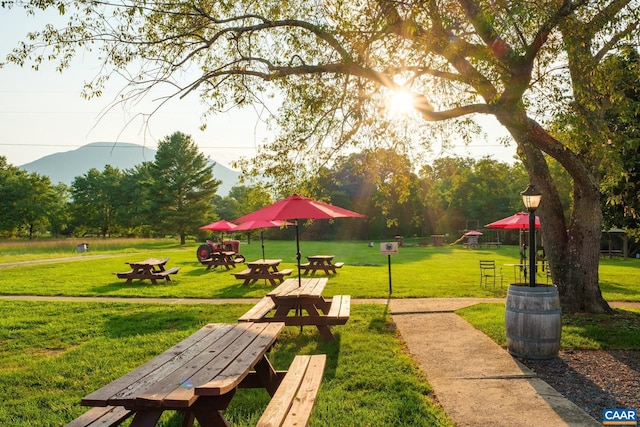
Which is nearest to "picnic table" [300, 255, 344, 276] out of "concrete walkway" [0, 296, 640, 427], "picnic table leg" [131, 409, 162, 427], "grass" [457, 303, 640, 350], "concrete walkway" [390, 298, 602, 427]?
"grass" [457, 303, 640, 350]

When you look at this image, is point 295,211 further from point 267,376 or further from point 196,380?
point 196,380

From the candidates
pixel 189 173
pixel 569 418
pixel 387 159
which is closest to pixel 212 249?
pixel 387 159

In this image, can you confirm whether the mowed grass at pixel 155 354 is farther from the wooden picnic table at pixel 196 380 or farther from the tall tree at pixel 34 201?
the tall tree at pixel 34 201

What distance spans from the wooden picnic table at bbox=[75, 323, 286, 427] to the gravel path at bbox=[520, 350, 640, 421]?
306 centimetres

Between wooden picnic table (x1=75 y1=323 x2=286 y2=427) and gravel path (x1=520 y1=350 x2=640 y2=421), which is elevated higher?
wooden picnic table (x1=75 y1=323 x2=286 y2=427)

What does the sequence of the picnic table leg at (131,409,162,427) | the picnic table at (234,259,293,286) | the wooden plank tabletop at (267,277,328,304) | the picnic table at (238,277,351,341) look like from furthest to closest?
the picnic table at (234,259,293,286)
the wooden plank tabletop at (267,277,328,304)
the picnic table at (238,277,351,341)
the picnic table leg at (131,409,162,427)

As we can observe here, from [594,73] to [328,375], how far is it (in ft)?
18.8

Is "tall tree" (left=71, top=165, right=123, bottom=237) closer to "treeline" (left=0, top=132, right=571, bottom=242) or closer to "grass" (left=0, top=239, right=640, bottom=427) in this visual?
"treeline" (left=0, top=132, right=571, bottom=242)

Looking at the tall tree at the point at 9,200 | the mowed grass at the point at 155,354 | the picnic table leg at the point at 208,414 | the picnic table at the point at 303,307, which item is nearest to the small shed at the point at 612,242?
the mowed grass at the point at 155,354

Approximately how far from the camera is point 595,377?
5.23 metres

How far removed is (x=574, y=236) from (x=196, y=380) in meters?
8.34

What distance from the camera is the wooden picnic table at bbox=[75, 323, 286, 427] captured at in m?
2.60

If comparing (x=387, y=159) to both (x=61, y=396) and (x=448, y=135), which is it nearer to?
(x=448, y=135)

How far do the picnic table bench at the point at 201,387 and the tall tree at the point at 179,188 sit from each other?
50577 mm
